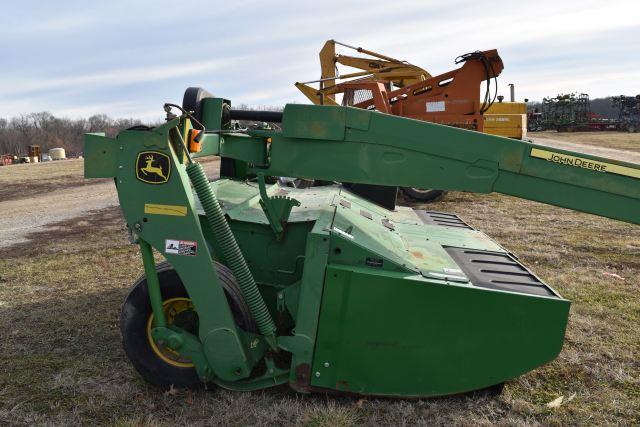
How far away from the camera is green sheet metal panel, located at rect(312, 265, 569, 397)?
2.76 meters

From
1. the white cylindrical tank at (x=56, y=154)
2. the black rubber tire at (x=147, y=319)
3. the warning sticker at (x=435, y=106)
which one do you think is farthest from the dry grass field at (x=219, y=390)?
the white cylindrical tank at (x=56, y=154)

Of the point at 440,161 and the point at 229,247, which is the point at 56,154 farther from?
the point at 440,161

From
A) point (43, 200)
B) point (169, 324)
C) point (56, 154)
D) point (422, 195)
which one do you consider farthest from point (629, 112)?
point (56, 154)

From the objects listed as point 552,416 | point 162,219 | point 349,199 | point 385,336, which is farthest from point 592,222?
point 162,219

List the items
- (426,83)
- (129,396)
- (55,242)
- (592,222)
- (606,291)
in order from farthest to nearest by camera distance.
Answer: (426,83), (592,222), (55,242), (606,291), (129,396)

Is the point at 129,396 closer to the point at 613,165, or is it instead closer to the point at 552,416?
the point at 552,416

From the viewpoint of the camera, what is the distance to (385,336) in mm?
2809

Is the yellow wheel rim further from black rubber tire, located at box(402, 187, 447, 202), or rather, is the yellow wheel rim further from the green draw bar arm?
black rubber tire, located at box(402, 187, 447, 202)

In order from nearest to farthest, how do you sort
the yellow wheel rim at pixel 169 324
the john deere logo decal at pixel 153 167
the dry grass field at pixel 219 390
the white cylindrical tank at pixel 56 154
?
the john deere logo decal at pixel 153 167 < the dry grass field at pixel 219 390 < the yellow wheel rim at pixel 169 324 < the white cylindrical tank at pixel 56 154

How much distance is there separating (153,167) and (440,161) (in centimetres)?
156

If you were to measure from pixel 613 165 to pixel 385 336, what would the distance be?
4.90ft

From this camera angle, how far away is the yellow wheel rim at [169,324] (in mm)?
3006

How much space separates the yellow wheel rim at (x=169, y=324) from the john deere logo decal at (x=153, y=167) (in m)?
0.74

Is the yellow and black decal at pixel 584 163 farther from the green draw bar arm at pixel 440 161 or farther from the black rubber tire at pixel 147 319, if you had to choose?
the black rubber tire at pixel 147 319
